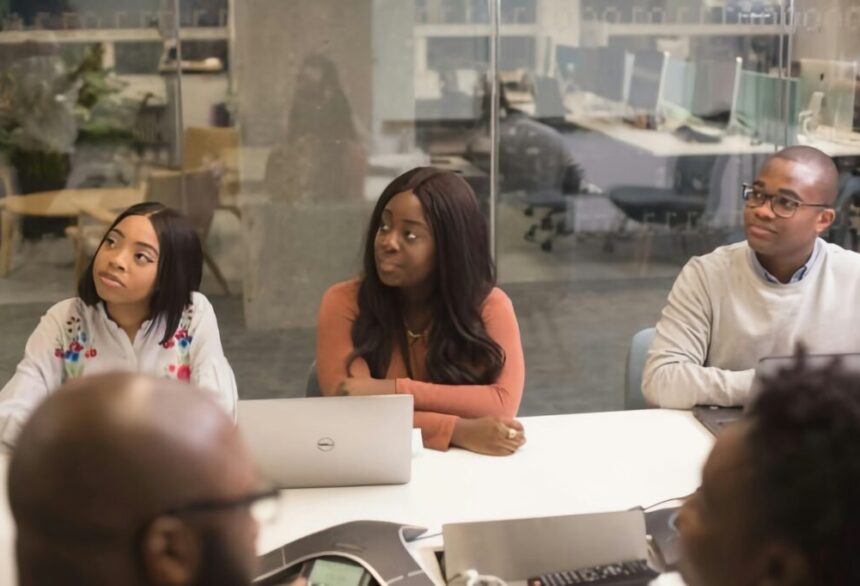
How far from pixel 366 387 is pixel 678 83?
3306 millimetres

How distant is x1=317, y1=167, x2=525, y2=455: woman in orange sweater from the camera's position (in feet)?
9.34

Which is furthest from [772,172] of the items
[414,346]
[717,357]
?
[414,346]

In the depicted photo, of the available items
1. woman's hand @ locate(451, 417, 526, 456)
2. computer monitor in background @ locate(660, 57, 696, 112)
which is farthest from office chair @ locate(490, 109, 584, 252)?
woman's hand @ locate(451, 417, 526, 456)

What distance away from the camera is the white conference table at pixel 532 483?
2291 millimetres

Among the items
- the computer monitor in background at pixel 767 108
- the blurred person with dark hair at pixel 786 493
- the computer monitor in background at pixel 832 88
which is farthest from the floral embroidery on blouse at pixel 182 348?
the computer monitor in background at pixel 832 88

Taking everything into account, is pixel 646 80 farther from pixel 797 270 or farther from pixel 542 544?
pixel 542 544

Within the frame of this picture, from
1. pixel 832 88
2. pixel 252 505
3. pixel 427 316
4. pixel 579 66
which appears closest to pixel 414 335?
pixel 427 316

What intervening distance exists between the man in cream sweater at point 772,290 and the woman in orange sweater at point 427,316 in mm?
462

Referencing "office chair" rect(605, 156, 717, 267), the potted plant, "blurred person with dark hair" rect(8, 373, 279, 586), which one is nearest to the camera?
"blurred person with dark hair" rect(8, 373, 279, 586)

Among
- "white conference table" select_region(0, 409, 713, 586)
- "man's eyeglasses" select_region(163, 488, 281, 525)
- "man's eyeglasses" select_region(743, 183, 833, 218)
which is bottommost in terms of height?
"white conference table" select_region(0, 409, 713, 586)

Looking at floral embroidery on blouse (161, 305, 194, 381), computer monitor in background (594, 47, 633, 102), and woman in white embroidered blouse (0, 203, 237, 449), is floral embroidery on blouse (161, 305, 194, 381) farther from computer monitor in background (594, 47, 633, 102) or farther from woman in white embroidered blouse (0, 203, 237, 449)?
computer monitor in background (594, 47, 633, 102)

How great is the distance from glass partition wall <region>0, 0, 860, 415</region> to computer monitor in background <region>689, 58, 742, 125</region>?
11 mm

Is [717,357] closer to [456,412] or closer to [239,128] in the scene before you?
[456,412]

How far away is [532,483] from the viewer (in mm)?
2469
